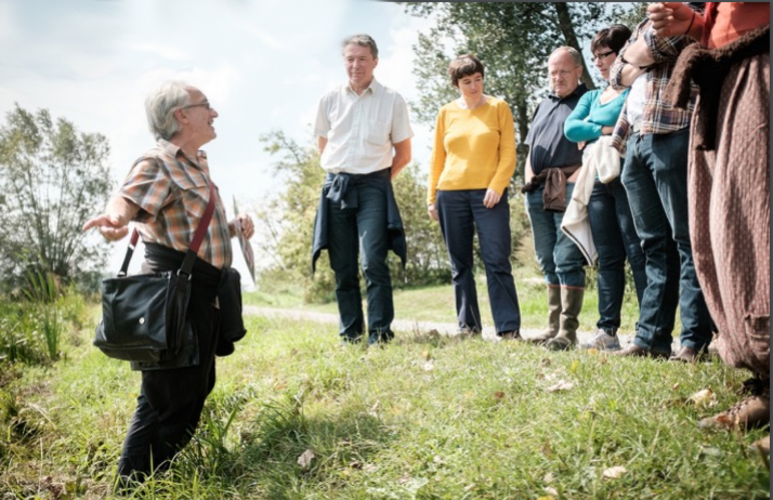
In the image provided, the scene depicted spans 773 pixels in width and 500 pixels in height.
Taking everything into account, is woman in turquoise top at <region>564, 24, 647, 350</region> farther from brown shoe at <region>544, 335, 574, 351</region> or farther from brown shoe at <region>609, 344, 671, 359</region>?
A: brown shoe at <region>609, 344, 671, 359</region>

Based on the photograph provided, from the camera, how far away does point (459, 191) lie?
4758 millimetres

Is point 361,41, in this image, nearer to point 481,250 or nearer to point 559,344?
point 481,250

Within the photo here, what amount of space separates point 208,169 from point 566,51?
88.8 inches

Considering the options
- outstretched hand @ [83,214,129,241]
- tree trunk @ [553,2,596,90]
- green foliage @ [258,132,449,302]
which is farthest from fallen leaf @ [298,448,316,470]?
green foliage @ [258,132,449,302]

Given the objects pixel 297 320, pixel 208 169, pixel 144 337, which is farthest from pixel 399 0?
pixel 297 320

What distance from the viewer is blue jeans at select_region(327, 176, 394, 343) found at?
15.5 feet

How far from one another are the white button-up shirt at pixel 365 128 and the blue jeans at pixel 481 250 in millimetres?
486

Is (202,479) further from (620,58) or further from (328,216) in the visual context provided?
(620,58)

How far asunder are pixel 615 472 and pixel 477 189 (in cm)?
264

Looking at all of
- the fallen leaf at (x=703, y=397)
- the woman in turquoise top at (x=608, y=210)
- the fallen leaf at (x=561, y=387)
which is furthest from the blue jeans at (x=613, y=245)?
the fallen leaf at (x=703, y=397)

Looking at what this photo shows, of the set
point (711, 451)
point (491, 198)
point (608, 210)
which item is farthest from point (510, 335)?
point (711, 451)

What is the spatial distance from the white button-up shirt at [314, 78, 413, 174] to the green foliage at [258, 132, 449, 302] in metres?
6.64

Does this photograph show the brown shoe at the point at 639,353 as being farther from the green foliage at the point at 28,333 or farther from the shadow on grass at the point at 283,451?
the green foliage at the point at 28,333

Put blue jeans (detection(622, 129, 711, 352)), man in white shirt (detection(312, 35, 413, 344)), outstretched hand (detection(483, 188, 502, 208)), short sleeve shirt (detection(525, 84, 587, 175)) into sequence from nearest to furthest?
1. blue jeans (detection(622, 129, 711, 352))
2. short sleeve shirt (detection(525, 84, 587, 175))
3. outstretched hand (detection(483, 188, 502, 208))
4. man in white shirt (detection(312, 35, 413, 344))
